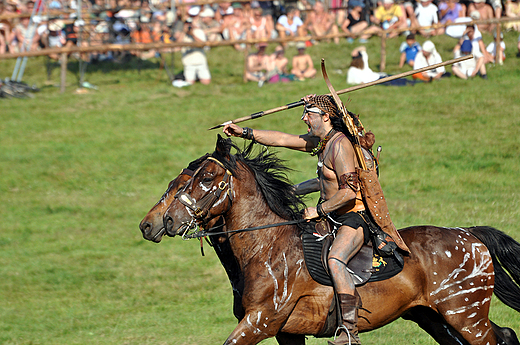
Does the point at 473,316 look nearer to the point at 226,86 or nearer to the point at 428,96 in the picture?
the point at 428,96

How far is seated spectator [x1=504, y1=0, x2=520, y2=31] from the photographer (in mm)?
18703

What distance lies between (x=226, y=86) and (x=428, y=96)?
6126 millimetres

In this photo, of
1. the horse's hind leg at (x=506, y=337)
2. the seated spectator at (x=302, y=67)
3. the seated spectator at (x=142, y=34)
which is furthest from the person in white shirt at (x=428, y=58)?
the horse's hind leg at (x=506, y=337)

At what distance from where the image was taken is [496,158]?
44.4 ft

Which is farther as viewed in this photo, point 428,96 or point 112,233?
point 428,96

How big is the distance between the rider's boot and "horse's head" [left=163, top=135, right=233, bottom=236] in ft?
4.26

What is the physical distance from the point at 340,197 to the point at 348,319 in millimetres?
1032

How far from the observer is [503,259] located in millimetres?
5688

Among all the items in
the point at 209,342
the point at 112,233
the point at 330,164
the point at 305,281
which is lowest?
the point at 112,233

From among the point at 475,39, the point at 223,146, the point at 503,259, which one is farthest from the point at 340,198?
the point at 475,39

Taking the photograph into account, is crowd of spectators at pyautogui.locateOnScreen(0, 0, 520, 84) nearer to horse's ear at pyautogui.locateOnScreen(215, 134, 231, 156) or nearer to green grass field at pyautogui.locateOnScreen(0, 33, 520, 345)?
green grass field at pyautogui.locateOnScreen(0, 33, 520, 345)

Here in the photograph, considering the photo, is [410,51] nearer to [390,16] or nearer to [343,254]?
[390,16]

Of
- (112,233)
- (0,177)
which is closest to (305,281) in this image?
(112,233)

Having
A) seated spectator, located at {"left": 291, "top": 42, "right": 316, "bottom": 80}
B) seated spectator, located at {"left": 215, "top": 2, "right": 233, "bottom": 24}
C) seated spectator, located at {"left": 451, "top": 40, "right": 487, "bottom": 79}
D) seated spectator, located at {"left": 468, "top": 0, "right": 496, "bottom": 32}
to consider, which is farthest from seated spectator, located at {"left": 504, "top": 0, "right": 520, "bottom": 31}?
seated spectator, located at {"left": 215, "top": 2, "right": 233, "bottom": 24}
